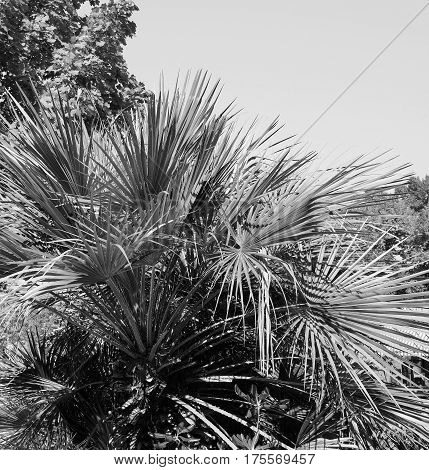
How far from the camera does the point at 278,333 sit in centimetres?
455

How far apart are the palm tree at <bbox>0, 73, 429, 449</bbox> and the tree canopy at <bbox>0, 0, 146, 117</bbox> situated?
4.04 m

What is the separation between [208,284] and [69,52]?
5.26 m

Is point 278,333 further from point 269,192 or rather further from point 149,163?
point 149,163

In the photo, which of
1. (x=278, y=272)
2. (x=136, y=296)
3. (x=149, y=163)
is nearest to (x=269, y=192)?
(x=278, y=272)

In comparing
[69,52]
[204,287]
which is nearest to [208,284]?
[204,287]

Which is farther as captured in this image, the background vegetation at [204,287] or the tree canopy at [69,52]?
the tree canopy at [69,52]

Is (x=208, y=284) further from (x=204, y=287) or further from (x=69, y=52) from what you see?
(x=69, y=52)

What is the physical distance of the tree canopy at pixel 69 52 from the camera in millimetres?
8609

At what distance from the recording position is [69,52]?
874cm

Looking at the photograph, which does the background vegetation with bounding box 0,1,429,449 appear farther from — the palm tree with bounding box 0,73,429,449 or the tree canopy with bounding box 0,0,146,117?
the tree canopy with bounding box 0,0,146,117

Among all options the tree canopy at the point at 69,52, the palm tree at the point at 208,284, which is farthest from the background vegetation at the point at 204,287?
the tree canopy at the point at 69,52

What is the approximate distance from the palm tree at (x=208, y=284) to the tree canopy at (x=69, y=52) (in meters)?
4.04

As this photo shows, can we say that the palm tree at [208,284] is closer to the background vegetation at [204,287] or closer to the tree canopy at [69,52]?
the background vegetation at [204,287]
